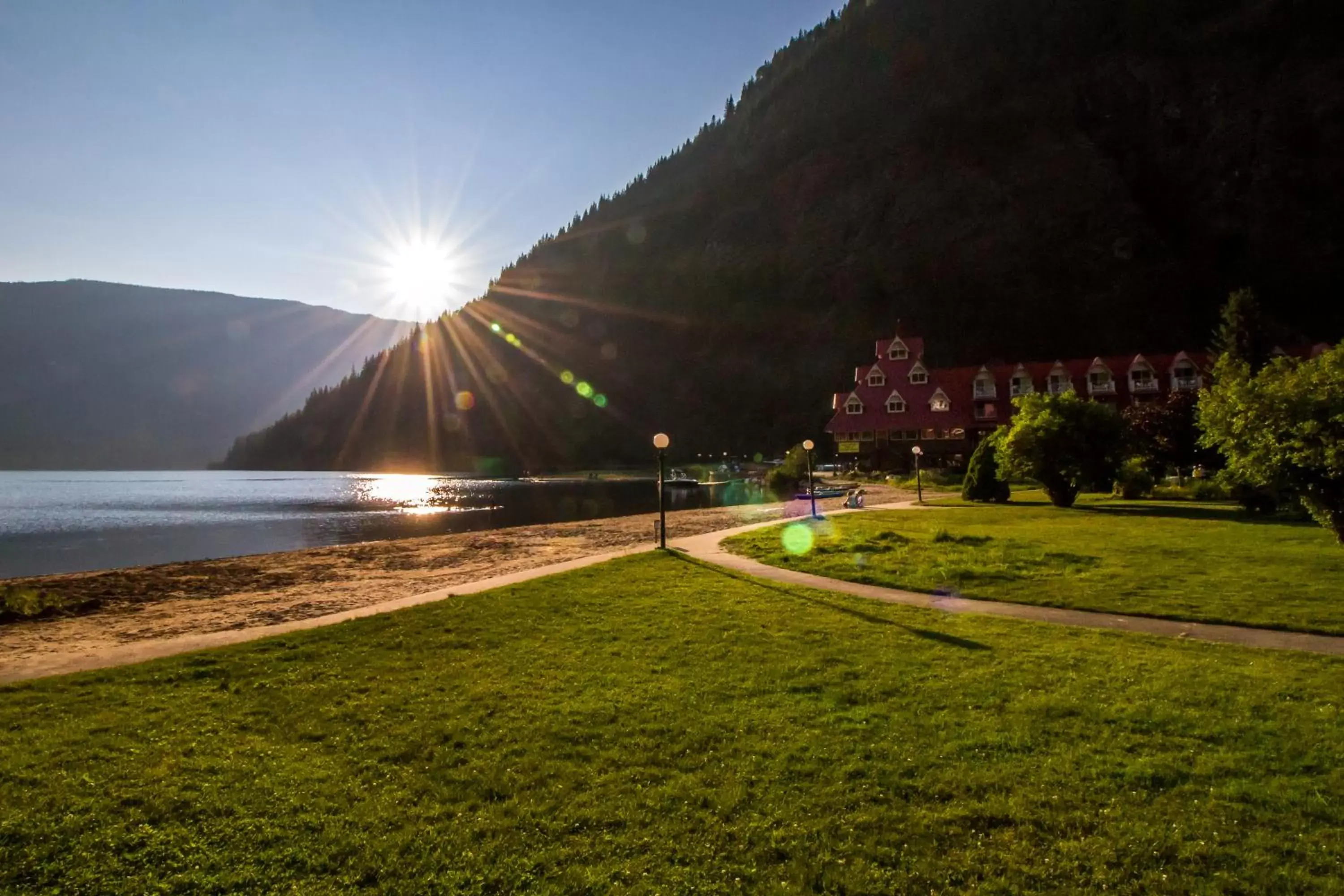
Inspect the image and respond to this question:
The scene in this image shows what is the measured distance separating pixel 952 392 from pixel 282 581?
7051 centimetres

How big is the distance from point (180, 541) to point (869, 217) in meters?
151

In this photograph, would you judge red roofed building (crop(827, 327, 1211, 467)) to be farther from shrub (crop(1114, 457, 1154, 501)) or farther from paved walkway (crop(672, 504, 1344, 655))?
paved walkway (crop(672, 504, 1344, 655))

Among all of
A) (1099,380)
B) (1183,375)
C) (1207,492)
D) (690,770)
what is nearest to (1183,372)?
(1183,375)

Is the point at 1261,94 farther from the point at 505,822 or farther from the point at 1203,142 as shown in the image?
the point at 505,822

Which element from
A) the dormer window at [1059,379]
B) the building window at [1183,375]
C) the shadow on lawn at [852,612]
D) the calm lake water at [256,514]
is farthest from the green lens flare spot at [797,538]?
the building window at [1183,375]

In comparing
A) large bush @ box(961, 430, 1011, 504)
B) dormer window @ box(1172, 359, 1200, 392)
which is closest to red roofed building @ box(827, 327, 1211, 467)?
dormer window @ box(1172, 359, 1200, 392)

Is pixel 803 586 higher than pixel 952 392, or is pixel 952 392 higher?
pixel 952 392

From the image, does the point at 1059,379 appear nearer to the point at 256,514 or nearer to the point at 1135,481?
the point at 1135,481

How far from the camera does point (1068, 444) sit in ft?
102

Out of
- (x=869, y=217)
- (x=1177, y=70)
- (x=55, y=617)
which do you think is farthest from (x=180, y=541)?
(x=1177, y=70)

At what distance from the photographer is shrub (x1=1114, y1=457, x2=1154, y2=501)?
118 ft

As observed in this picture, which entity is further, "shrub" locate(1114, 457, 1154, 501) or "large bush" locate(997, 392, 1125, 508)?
"shrub" locate(1114, 457, 1154, 501)

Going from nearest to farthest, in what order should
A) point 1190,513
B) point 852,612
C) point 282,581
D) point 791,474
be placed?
point 852,612 < point 282,581 < point 1190,513 < point 791,474

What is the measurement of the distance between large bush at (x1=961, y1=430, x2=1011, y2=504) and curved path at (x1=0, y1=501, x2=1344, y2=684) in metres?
25.2
